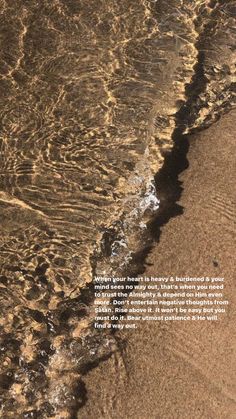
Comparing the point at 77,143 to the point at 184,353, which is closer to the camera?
the point at 184,353

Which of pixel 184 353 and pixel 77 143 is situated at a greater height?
pixel 77 143

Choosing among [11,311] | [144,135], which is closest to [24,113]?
[144,135]

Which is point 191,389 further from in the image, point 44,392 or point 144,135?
point 144,135

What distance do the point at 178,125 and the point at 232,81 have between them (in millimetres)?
725

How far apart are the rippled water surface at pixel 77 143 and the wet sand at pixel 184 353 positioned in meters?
0.16

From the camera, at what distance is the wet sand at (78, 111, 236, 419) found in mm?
2596

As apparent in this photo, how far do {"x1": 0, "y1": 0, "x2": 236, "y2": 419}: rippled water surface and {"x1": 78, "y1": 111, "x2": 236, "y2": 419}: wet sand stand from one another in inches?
6.1

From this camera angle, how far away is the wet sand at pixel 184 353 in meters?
2.60

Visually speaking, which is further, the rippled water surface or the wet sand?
the rippled water surface

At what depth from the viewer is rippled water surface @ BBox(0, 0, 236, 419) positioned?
2.86 metres

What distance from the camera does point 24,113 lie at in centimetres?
392

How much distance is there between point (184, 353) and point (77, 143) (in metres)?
1.71

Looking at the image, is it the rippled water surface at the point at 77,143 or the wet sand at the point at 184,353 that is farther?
the rippled water surface at the point at 77,143

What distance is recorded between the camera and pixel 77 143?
3.73 m
